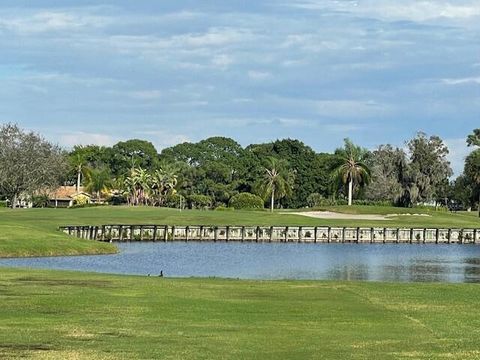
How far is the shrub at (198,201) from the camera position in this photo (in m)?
179

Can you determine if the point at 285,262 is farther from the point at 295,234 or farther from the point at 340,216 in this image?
the point at 340,216

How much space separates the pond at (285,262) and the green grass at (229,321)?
19.3 meters

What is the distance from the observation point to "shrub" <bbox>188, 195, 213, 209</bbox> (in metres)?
179

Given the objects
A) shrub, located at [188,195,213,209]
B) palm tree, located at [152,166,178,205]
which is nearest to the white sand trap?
shrub, located at [188,195,213,209]

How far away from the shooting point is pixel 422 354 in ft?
64.1

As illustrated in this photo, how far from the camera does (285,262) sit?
70.5 m

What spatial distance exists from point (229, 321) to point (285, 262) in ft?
151

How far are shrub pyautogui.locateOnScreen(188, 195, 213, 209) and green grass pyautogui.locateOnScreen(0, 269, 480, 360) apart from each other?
141m

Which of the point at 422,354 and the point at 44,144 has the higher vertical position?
the point at 44,144

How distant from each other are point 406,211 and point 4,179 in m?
61.3

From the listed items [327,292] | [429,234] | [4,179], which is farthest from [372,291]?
[4,179]

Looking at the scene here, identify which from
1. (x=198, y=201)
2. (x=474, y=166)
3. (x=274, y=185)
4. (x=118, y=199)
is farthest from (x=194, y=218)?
(x=118, y=199)

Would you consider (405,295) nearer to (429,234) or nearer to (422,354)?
(422,354)

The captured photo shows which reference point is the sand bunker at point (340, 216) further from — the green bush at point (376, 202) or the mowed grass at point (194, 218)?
the green bush at point (376, 202)
